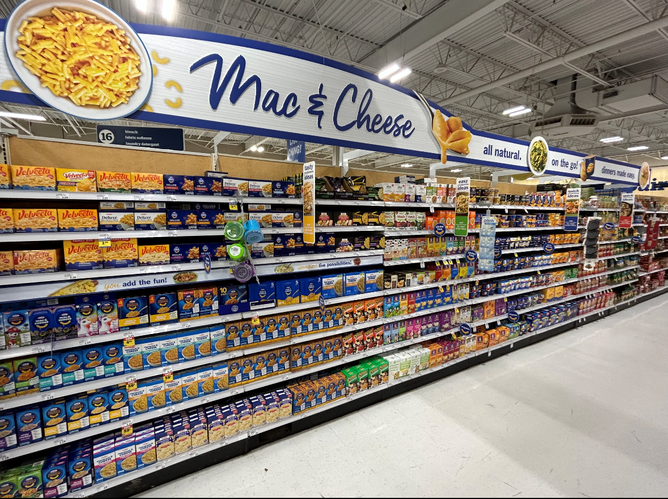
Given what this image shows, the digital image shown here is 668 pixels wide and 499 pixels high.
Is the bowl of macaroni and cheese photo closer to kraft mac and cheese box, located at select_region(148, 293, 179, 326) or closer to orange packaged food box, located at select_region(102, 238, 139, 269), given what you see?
orange packaged food box, located at select_region(102, 238, 139, 269)

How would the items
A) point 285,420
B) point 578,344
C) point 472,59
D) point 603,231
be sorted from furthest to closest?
1. point 472,59
2. point 603,231
3. point 578,344
4. point 285,420

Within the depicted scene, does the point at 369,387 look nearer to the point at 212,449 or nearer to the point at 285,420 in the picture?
the point at 285,420

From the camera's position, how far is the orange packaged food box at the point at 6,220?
1.81 m

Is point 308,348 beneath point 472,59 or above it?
beneath

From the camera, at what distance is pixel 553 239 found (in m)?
5.11

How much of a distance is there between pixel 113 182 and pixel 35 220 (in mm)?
478

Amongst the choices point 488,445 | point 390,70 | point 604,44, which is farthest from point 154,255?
point 604,44

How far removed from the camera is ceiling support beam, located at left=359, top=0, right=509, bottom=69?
539 centimetres

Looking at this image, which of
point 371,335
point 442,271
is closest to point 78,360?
point 371,335

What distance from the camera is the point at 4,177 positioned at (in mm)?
1819

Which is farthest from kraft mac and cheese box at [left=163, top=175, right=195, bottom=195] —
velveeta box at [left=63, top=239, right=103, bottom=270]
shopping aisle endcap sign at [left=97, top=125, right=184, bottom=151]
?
shopping aisle endcap sign at [left=97, top=125, right=184, bottom=151]

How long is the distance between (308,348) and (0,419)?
81.1 inches

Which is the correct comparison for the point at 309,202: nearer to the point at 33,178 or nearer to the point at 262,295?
the point at 262,295

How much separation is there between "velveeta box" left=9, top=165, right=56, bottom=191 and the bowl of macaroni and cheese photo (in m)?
0.39
